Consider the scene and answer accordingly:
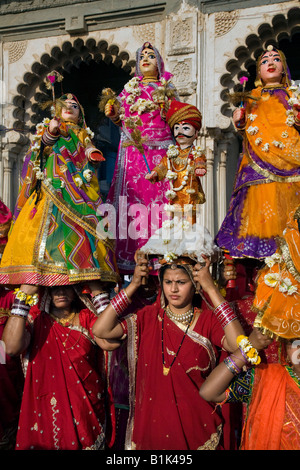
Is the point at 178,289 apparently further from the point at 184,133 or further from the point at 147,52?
the point at 147,52

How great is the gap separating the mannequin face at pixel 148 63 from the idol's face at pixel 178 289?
2.50 metres

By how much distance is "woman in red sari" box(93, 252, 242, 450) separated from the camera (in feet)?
10.2

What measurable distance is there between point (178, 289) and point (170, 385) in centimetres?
54

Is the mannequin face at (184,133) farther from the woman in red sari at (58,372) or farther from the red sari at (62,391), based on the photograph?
the red sari at (62,391)

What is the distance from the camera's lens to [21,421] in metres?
3.57

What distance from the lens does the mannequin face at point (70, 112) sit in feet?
15.1

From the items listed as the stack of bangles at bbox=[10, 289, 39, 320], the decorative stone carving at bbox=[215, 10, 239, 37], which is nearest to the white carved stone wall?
the decorative stone carving at bbox=[215, 10, 239, 37]

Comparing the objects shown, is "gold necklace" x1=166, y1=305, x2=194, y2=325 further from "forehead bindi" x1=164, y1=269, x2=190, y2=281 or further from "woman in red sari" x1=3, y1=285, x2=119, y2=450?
"woman in red sari" x1=3, y1=285, x2=119, y2=450

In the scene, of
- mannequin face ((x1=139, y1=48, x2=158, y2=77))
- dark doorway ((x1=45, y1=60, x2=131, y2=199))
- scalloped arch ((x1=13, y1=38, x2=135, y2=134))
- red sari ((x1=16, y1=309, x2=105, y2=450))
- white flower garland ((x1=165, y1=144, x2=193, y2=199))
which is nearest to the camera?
red sari ((x1=16, y1=309, x2=105, y2=450))

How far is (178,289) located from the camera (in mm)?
3336

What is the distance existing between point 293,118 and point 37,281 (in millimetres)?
2302

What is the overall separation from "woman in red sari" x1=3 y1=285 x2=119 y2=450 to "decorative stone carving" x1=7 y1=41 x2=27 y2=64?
19.2 feet
